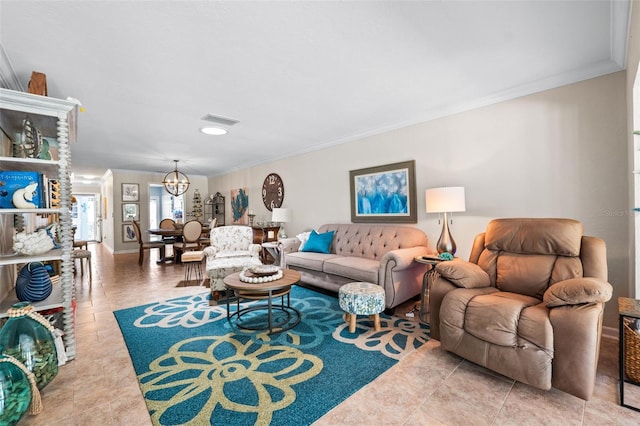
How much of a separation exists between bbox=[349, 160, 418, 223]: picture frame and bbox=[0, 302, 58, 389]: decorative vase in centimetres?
381

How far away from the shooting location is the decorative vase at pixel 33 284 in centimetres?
221

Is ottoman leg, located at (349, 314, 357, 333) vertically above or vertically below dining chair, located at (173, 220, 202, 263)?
below

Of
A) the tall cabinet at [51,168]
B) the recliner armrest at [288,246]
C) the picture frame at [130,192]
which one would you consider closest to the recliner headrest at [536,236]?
the recliner armrest at [288,246]

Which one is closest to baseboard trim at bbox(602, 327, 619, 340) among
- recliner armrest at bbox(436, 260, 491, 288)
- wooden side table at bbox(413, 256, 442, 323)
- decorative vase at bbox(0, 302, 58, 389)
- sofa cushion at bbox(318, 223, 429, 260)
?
recliner armrest at bbox(436, 260, 491, 288)

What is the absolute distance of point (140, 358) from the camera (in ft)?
7.68

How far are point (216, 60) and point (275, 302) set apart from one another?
9.50 ft

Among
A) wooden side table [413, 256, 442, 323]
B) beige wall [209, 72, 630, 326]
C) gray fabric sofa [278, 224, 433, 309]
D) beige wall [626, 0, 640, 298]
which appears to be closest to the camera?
beige wall [626, 0, 640, 298]

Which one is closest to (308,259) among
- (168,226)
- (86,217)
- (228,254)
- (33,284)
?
(228,254)

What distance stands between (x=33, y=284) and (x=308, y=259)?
2818 millimetres

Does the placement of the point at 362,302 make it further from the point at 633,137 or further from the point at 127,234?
the point at 127,234

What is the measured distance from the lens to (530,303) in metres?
2.04

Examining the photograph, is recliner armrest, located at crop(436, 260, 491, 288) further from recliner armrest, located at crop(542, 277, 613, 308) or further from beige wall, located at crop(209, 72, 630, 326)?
beige wall, located at crop(209, 72, 630, 326)

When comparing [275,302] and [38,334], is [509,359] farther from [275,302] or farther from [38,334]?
[38,334]

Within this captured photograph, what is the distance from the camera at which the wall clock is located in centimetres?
640
